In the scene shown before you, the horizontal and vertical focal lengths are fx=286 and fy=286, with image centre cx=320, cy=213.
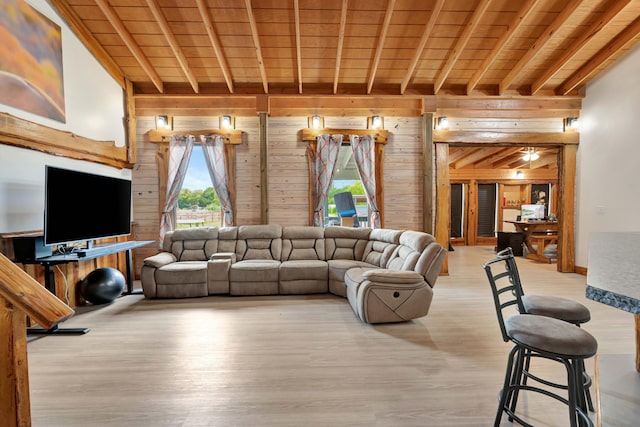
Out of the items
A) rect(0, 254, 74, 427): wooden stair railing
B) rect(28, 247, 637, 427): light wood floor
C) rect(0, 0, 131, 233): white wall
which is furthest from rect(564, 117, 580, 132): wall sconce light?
rect(0, 0, 131, 233): white wall

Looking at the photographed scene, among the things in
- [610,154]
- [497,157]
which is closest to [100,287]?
[610,154]

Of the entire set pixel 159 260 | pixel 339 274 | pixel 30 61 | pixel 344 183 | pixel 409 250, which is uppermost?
pixel 30 61

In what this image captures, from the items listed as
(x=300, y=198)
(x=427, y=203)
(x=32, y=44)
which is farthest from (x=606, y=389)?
(x=32, y=44)

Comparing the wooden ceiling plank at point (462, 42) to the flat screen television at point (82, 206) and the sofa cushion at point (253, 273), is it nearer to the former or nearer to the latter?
the sofa cushion at point (253, 273)

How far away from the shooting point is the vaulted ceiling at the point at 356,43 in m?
3.76

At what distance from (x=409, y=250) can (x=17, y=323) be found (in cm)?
344

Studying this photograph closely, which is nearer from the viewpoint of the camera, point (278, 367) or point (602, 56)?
point (278, 367)

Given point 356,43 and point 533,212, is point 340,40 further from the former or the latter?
point 533,212

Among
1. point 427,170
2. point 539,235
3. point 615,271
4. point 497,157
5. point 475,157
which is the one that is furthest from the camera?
point 497,157

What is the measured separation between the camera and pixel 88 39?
4.10m

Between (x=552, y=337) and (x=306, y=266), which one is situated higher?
(x=552, y=337)

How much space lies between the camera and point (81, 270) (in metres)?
3.97

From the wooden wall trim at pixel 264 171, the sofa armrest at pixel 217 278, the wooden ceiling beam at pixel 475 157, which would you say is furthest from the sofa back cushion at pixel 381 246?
the wooden ceiling beam at pixel 475 157

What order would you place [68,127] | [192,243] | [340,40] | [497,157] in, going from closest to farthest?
[68,127]
[340,40]
[192,243]
[497,157]
